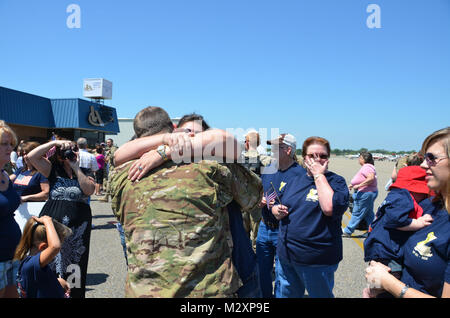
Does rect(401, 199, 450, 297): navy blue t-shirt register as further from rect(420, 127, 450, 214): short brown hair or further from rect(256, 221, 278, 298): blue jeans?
rect(256, 221, 278, 298): blue jeans

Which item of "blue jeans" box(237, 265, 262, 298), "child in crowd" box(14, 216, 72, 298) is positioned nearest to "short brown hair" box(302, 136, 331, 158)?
"blue jeans" box(237, 265, 262, 298)

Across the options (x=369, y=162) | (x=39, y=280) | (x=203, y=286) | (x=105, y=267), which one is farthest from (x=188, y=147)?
(x=369, y=162)

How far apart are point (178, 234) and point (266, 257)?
89.5 inches

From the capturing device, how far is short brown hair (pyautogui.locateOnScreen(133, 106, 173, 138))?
173cm

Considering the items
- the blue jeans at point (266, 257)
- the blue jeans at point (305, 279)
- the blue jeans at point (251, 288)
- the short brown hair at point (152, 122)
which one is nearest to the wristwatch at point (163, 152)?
the short brown hair at point (152, 122)

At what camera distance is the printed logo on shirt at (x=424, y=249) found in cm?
169

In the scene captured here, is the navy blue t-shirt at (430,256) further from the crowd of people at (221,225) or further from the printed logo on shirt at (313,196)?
the printed logo on shirt at (313,196)

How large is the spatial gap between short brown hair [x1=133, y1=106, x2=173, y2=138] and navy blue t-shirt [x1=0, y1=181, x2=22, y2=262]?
1603 millimetres

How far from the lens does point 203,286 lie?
56.2 inches

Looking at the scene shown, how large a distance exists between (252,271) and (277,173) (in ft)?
6.27

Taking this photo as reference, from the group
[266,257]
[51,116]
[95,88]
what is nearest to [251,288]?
[266,257]

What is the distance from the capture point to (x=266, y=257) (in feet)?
11.3

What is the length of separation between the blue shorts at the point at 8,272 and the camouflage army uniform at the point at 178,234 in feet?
5.39
